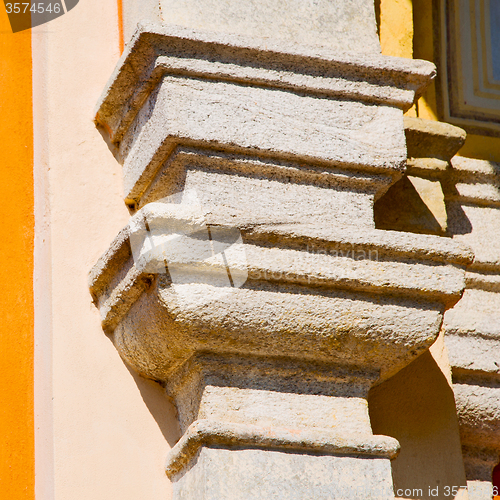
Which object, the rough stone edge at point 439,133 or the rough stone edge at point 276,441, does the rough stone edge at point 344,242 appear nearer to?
the rough stone edge at point 276,441

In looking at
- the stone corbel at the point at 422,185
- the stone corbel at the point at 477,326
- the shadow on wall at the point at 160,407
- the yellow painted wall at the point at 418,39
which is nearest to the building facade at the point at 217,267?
the shadow on wall at the point at 160,407

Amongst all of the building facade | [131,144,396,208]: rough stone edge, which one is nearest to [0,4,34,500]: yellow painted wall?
the building facade

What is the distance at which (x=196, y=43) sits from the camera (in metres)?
1.42

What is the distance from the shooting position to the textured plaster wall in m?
1.39

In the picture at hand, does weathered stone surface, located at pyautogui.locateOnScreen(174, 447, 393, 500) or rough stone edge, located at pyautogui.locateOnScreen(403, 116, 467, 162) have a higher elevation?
rough stone edge, located at pyautogui.locateOnScreen(403, 116, 467, 162)

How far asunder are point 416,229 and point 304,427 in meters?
0.65

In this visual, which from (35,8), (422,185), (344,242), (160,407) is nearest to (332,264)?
(344,242)

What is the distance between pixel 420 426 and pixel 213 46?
3.22 ft

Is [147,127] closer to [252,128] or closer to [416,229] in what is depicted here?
[252,128]

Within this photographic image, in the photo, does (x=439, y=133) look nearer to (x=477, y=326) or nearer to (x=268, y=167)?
(x=477, y=326)

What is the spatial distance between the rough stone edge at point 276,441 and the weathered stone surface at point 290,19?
2.63ft

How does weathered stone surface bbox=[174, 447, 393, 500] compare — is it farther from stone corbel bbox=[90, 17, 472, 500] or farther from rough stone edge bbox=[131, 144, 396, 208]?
rough stone edge bbox=[131, 144, 396, 208]

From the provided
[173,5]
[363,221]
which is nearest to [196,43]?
[173,5]

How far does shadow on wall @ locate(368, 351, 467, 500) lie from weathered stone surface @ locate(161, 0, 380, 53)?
0.78 metres
